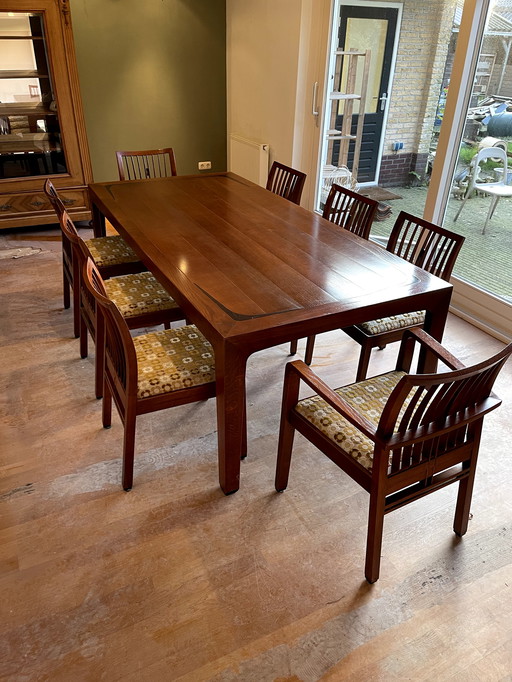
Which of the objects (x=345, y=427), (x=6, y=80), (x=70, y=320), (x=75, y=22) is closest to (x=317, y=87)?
(x=75, y=22)

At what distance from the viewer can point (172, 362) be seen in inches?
76.7

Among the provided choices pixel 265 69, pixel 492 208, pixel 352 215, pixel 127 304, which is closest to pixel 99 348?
pixel 127 304

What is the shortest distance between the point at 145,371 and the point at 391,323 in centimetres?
107

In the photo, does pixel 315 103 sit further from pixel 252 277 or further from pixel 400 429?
pixel 400 429

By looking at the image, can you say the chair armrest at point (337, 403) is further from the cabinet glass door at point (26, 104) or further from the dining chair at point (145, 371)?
the cabinet glass door at point (26, 104)

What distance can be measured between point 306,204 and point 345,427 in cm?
322

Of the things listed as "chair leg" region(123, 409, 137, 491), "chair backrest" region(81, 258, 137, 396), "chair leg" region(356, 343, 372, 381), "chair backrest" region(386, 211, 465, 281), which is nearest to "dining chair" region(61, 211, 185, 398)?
"chair backrest" region(81, 258, 137, 396)

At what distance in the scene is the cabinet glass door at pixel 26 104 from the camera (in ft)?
12.3

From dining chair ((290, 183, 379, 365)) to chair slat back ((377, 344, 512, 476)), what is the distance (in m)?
1.21

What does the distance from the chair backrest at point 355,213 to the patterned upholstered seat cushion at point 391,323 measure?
1.93 ft

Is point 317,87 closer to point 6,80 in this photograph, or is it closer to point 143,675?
point 6,80

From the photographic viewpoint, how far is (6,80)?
152 inches

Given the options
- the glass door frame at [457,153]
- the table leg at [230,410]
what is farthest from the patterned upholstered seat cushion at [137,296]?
the glass door frame at [457,153]

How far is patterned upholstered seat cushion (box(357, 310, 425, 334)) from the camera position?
225 centimetres
